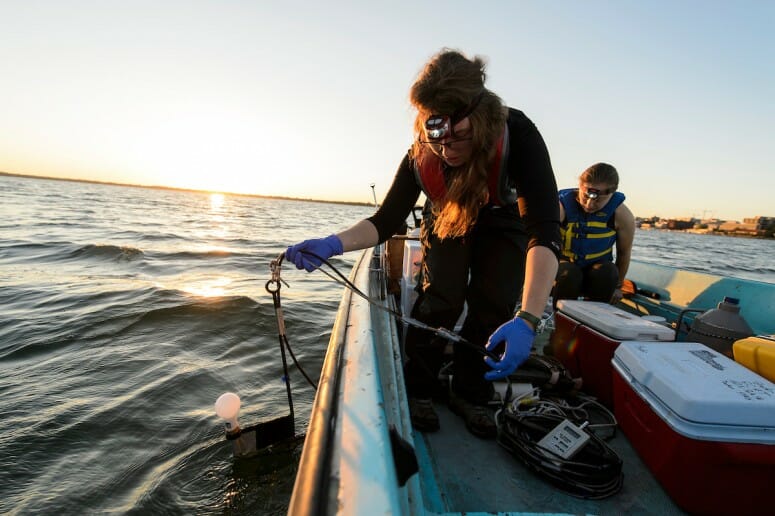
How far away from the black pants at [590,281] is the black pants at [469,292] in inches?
65.9

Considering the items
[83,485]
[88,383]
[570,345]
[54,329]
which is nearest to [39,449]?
[83,485]

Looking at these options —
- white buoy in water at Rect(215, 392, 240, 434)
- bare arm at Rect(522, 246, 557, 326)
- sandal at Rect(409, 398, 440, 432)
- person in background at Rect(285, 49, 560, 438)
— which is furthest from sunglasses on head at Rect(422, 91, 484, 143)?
white buoy in water at Rect(215, 392, 240, 434)

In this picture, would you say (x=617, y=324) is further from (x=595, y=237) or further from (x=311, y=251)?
(x=311, y=251)

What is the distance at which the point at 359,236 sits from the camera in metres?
1.94

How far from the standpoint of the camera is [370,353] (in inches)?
64.9

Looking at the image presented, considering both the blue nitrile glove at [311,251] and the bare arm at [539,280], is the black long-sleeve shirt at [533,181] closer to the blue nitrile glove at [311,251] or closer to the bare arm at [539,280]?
the bare arm at [539,280]

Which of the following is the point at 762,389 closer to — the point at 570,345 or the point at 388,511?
the point at 570,345

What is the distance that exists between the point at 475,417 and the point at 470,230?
0.97 meters

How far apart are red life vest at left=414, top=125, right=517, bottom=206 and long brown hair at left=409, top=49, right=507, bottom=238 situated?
0.15ft

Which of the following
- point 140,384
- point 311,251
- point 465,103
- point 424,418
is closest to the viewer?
point 465,103

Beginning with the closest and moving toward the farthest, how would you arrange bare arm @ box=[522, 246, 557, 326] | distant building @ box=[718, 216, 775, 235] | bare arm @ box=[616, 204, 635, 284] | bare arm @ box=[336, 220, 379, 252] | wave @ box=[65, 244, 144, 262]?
bare arm @ box=[522, 246, 557, 326] < bare arm @ box=[336, 220, 379, 252] < bare arm @ box=[616, 204, 635, 284] < wave @ box=[65, 244, 144, 262] < distant building @ box=[718, 216, 775, 235]

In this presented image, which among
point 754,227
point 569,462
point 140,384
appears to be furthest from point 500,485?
point 754,227

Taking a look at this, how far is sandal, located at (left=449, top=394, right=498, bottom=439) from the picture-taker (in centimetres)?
191

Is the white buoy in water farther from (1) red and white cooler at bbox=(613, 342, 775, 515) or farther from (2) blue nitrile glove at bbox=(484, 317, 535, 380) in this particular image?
(1) red and white cooler at bbox=(613, 342, 775, 515)
